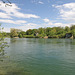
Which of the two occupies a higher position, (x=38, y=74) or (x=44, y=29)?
(x=44, y=29)

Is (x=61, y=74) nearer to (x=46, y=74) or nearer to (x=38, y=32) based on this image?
(x=46, y=74)

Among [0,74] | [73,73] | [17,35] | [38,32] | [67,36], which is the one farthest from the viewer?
[38,32]

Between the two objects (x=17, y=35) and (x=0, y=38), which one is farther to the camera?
(x=17, y=35)

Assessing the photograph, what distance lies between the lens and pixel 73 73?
986 cm

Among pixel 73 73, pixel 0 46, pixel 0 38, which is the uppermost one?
pixel 0 38

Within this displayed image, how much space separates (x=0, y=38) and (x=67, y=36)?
5090 inches

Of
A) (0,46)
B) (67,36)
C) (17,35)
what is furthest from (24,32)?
(0,46)

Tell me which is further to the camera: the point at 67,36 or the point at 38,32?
the point at 38,32

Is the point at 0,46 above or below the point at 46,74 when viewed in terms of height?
above

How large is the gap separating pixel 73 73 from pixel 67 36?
127 m

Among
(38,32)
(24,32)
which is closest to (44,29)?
(38,32)

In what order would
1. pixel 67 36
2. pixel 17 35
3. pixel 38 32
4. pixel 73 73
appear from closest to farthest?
pixel 73 73, pixel 67 36, pixel 17 35, pixel 38 32

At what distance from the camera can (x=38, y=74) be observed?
9.48 metres

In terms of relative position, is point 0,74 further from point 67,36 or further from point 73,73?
point 67,36
